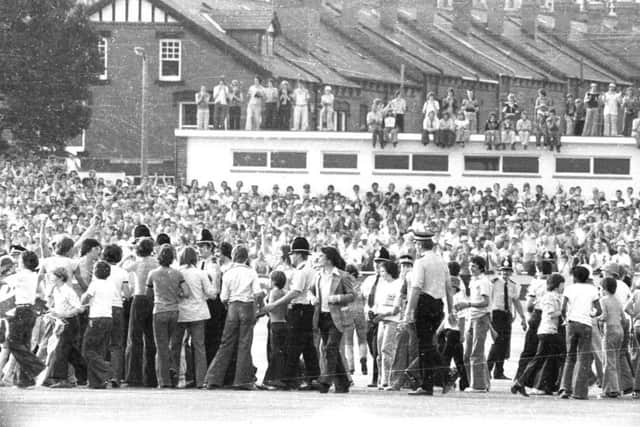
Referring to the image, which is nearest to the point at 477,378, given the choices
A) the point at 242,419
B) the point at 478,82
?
the point at 242,419

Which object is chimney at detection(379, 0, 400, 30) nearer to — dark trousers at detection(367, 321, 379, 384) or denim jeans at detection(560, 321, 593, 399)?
dark trousers at detection(367, 321, 379, 384)

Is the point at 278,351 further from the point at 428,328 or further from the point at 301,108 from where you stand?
the point at 301,108

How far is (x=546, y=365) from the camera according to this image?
19.0 m

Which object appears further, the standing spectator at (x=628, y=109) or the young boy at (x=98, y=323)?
the standing spectator at (x=628, y=109)

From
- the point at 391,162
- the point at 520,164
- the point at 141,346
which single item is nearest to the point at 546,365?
the point at 141,346

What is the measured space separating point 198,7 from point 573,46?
2497cm

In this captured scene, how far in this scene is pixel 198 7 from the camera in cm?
6569

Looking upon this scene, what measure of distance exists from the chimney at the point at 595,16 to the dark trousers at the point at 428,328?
6879cm

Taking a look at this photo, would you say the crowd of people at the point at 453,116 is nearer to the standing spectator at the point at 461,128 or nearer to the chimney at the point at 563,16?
the standing spectator at the point at 461,128

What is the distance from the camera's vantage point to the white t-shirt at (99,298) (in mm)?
18484

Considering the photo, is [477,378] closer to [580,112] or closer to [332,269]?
[332,269]

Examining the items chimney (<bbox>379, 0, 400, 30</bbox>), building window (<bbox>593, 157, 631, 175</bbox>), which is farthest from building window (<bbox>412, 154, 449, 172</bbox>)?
chimney (<bbox>379, 0, 400, 30</bbox>)

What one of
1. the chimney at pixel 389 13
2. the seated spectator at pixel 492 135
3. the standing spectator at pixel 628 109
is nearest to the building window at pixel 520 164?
the seated spectator at pixel 492 135

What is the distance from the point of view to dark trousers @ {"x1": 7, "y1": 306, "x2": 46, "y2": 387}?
61.3ft
